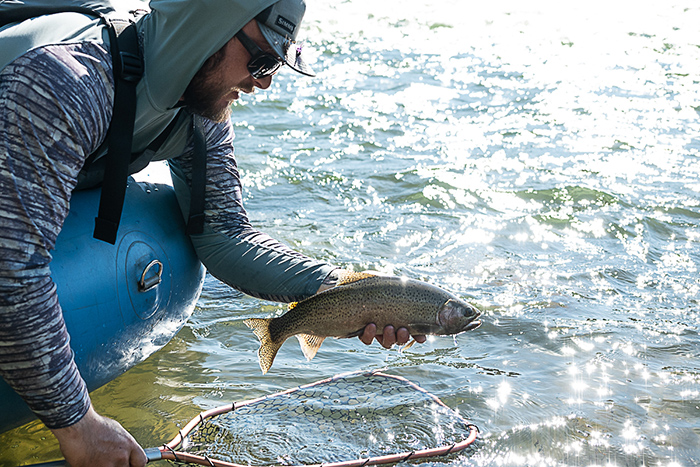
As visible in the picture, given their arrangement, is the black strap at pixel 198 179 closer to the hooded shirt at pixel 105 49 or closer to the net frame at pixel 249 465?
the hooded shirt at pixel 105 49

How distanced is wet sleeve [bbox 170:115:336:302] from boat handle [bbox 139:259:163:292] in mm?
385

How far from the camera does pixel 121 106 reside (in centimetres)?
336

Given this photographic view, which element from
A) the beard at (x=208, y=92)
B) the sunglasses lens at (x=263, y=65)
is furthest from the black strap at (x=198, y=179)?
the sunglasses lens at (x=263, y=65)

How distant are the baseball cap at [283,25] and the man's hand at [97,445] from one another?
1.80 meters

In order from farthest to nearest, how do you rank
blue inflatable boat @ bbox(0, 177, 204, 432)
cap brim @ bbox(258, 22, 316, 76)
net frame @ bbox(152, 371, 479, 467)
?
blue inflatable boat @ bbox(0, 177, 204, 432) → net frame @ bbox(152, 371, 479, 467) → cap brim @ bbox(258, 22, 316, 76)

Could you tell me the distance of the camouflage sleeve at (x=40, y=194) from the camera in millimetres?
2973

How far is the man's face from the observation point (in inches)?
138

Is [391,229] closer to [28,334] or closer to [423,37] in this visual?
[28,334]

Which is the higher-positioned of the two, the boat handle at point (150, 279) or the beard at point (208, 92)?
the beard at point (208, 92)

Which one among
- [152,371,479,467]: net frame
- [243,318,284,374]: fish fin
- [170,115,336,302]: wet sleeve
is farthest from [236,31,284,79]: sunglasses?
[152,371,479,467]: net frame

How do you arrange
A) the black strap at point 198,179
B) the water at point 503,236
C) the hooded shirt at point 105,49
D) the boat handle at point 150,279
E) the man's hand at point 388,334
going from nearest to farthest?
the hooded shirt at point 105,49, the man's hand at point 388,334, the boat handle at point 150,279, the black strap at point 198,179, the water at point 503,236

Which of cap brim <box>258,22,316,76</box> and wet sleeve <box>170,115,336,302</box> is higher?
cap brim <box>258,22,316,76</box>

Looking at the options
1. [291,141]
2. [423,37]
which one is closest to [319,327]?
[291,141]

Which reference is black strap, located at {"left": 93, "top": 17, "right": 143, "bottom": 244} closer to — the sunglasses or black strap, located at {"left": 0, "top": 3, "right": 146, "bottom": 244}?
black strap, located at {"left": 0, "top": 3, "right": 146, "bottom": 244}
